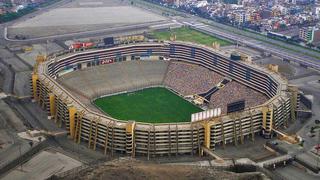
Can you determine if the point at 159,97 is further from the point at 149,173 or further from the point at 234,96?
the point at 149,173

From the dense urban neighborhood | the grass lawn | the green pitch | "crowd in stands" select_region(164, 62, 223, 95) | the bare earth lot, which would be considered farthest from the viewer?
the bare earth lot

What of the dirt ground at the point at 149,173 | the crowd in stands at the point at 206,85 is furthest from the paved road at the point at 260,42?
the dirt ground at the point at 149,173

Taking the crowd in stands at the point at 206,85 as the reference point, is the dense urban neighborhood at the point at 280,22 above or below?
above

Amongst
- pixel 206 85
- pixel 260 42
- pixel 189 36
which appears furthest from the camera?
pixel 189 36

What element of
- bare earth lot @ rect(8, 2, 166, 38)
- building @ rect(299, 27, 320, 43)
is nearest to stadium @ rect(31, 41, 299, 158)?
building @ rect(299, 27, 320, 43)

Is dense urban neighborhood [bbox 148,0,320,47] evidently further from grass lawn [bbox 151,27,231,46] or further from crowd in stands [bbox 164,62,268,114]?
crowd in stands [bbox 164,62,268,114]

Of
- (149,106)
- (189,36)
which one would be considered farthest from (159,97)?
(189,36)

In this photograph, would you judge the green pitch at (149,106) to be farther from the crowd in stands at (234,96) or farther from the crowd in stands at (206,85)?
the crowd in stands at (234,96)
